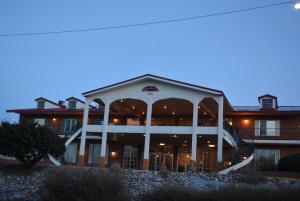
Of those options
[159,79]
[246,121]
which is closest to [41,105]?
[159,79]

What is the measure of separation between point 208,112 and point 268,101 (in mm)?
6981

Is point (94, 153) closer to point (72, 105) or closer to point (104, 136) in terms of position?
point (72, 105)

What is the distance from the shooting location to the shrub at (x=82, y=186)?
67.6 ft

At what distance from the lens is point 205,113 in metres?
43.3

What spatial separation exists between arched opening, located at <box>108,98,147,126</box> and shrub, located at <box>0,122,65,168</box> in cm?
907

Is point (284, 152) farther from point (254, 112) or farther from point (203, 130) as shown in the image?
point (203, 130)

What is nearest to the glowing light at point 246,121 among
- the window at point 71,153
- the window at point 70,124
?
the window at point 71,153

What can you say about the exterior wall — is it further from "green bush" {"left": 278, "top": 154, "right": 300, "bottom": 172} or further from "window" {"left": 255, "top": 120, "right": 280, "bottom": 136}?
"green bush" {"left": 278, "top": 154, "right": 300, "bottom": 172}

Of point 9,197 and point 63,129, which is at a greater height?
point 63,129

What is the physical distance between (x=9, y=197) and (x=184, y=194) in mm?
9862

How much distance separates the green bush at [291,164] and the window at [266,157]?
11.2 ft

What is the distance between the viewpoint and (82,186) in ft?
67.8

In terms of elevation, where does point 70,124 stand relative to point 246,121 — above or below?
below

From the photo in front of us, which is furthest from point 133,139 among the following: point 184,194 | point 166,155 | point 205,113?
point 184,194
